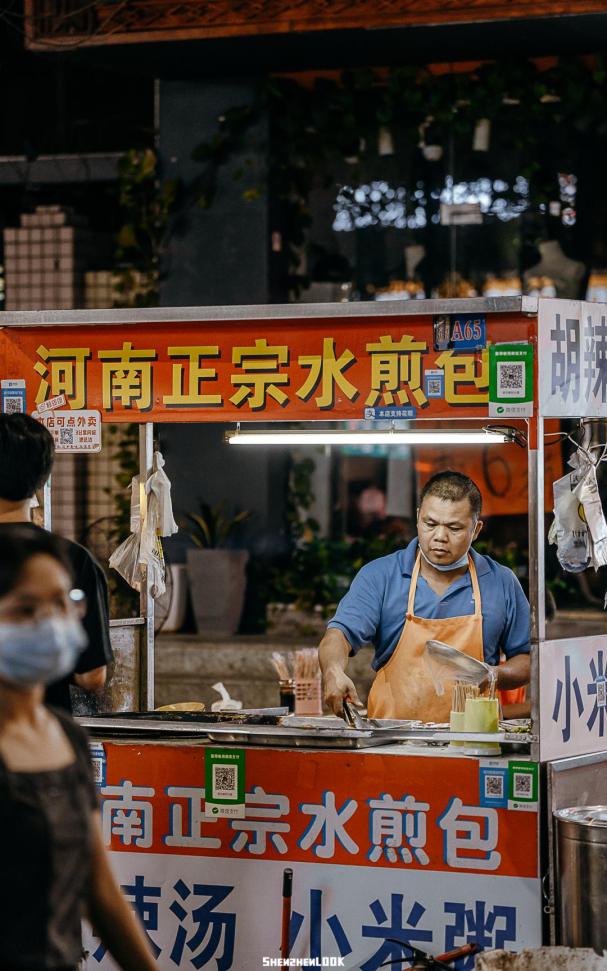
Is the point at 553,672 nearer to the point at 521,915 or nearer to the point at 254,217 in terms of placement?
the point at 521,915

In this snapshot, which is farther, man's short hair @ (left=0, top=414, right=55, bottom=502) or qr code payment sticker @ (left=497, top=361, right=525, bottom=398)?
qr code payment sticker @ (left=497, top=361, right=525, bottom=398)

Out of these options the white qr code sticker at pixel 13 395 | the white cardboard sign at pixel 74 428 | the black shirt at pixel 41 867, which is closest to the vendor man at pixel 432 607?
the white cardboard sign at pixel 74 428

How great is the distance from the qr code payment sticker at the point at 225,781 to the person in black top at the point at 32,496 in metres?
0.85

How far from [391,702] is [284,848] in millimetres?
1372

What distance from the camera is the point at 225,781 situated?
→ 5.74 m

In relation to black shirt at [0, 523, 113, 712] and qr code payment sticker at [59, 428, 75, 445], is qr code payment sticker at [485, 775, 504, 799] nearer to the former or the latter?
black shirt at [0, 523, 113, 712]

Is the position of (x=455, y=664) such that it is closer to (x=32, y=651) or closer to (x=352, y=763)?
(x=352, y=763)

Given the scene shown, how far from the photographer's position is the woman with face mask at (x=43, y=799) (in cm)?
316

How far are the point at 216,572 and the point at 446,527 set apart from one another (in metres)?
5.52

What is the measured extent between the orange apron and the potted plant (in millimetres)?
5225

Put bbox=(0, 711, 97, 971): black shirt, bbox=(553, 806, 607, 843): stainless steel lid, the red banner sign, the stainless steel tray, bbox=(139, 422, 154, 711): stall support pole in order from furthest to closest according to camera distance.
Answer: bbox=(139, 422, 154, 711): stall support pole → the stainless steel tray → the red banner sign → bbox=(553, 806, 607, 843): stainless steel lid → bbox=(0, 711, 97, 971): black shirt

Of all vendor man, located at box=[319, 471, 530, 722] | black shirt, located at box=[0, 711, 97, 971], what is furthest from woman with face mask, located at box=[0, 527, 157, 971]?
vendor man, located at box=[319, 471, 530, 722]

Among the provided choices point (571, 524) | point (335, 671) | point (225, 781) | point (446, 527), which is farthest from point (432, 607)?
point (225, 781)

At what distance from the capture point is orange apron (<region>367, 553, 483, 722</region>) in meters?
6.81
